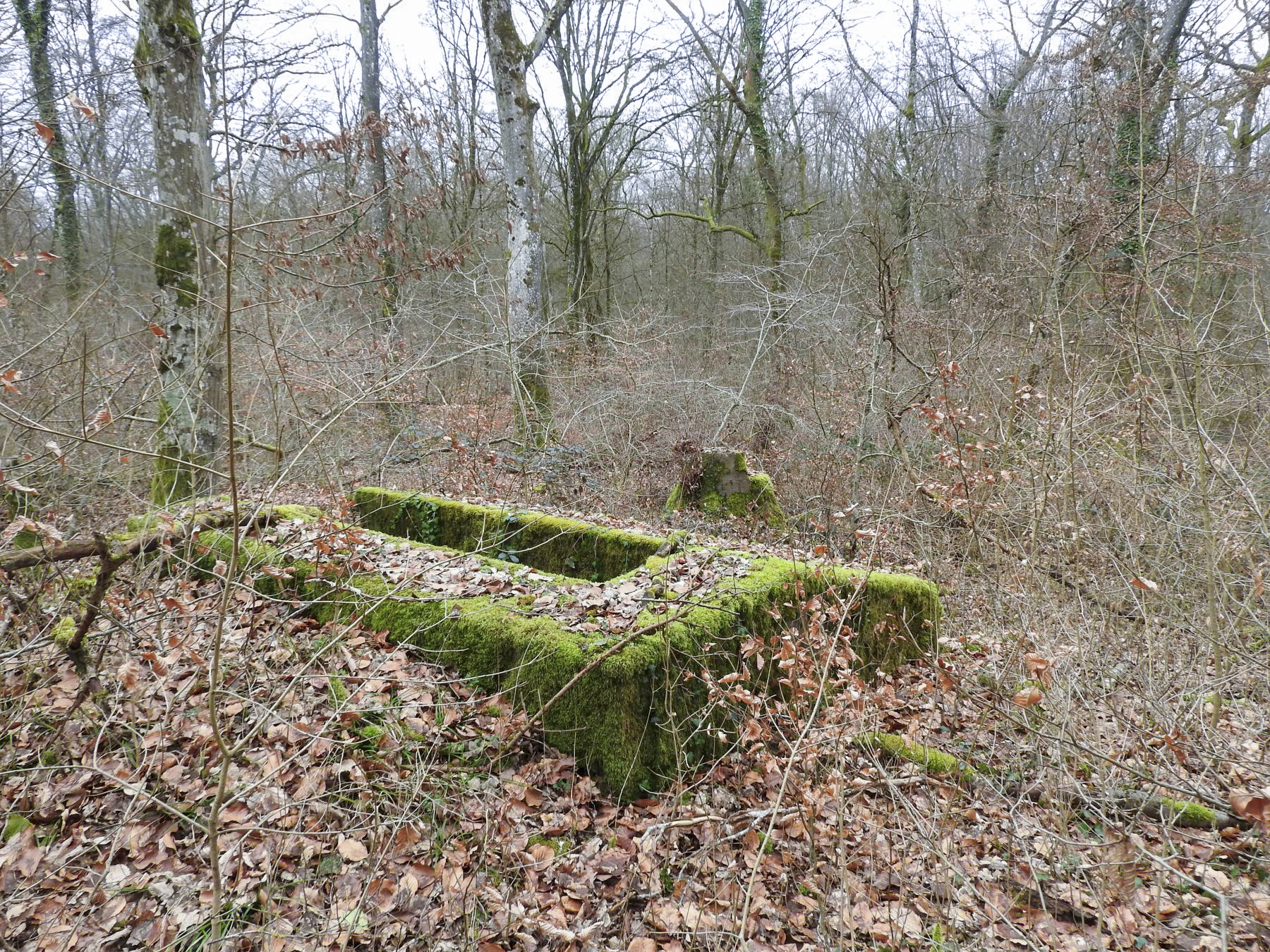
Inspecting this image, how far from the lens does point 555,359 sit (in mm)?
12859

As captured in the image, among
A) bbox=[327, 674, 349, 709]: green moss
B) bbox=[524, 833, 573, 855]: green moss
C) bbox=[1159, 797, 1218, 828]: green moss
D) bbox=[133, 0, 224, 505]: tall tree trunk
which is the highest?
bbox=[133, 0, 224, 505]: tall tree trunk

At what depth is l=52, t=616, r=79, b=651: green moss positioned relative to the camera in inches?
135

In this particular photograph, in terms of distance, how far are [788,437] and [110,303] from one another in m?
9.94

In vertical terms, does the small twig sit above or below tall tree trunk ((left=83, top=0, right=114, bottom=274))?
Answer: below

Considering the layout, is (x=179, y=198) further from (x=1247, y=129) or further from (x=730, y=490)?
(x=1247, y=129)

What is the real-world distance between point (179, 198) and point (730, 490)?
6.56m

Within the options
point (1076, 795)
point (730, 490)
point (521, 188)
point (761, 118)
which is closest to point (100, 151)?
point (521, 188)

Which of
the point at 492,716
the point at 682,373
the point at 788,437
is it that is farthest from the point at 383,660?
the point at 682,373

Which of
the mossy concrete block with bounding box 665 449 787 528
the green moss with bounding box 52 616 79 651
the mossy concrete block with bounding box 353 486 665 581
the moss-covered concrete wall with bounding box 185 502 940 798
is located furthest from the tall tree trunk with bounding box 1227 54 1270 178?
the green moss with bounding box 52 616 79 651

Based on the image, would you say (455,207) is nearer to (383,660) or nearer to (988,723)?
(383,660)

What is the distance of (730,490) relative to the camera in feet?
27.2

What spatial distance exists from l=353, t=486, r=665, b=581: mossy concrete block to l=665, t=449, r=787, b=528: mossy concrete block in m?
2.86

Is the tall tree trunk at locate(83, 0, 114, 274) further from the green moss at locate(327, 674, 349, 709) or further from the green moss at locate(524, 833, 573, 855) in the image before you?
the green moss at locate(524, 833, 573, 855)

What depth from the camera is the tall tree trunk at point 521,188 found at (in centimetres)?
968
